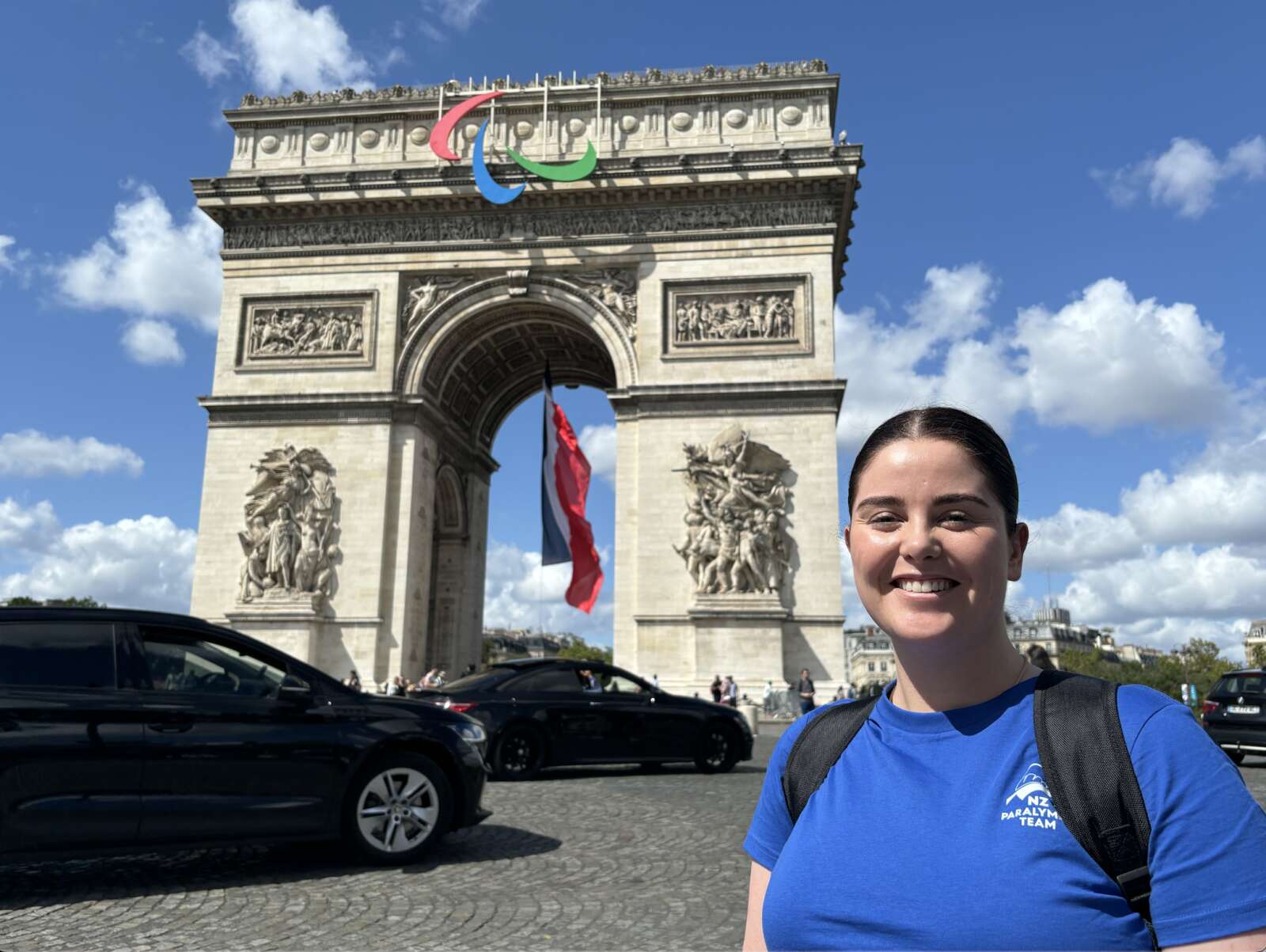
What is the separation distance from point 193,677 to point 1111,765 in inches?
212

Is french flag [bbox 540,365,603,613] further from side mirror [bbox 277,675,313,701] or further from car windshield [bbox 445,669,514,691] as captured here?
side mirror [bbox 277,675,313,701]

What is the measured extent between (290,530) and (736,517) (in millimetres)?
9881

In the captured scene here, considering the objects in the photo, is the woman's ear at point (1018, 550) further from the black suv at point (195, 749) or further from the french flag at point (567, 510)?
the french flag at point (567, 510)

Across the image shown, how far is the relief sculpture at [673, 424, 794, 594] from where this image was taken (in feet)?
69.6

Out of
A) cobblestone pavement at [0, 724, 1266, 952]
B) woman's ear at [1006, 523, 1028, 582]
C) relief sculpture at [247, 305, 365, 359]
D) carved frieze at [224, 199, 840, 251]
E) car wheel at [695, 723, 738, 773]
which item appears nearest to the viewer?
woman's ear at [1006, 523, 1028, 582]

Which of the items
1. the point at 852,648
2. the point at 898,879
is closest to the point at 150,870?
the point at 898,879

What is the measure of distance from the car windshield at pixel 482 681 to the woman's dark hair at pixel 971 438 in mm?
9662

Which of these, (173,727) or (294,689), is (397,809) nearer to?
(294,689)

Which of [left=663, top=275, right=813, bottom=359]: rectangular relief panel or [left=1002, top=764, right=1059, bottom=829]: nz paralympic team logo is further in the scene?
[left=663, top=275, right=813, bottom=359]: rectangular relief panel

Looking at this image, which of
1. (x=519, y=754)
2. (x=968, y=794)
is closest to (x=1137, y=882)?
(x=968, y=794)

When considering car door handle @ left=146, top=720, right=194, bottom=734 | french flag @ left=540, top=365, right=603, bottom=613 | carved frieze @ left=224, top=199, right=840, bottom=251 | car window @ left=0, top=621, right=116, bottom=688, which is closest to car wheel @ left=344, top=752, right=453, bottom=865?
car door handle @ left=146, top=720, right=194, bottom=734

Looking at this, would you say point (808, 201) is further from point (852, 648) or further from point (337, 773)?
point (852, 648)

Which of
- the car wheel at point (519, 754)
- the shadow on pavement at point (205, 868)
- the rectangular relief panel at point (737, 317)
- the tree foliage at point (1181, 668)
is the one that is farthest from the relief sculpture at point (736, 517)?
the tree foliage at point (1181, 668)

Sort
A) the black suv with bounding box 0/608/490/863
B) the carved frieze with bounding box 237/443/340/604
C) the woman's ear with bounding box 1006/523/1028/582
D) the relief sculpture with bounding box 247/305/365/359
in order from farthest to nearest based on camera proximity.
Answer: the relief sculpture with bounding box 247/305/365/359, the carved frieze with bounding box 237/443/340/604, the black suv with bounding box 0/608/490/863, the woman's ear with bounding box 1006/523/1028/582
